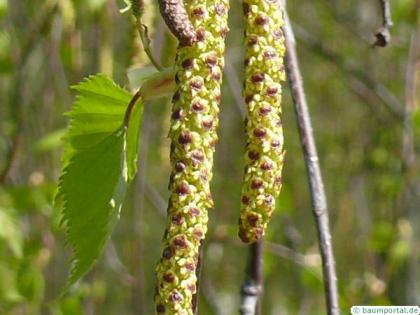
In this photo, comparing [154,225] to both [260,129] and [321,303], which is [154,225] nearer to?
[321,303]

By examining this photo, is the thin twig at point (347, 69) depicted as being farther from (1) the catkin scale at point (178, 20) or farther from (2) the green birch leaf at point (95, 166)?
(1) the catkin scale at point (178, 20)

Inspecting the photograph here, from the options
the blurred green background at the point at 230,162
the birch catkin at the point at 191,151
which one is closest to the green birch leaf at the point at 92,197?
the blurred green background at the point at 230,162

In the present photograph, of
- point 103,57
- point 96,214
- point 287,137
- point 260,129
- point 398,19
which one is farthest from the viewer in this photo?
point 287,137

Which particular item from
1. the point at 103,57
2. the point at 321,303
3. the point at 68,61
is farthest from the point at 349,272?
the point at 103,57

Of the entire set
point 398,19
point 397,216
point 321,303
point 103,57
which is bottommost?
point 321,303

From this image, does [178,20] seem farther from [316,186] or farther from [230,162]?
[230,162]

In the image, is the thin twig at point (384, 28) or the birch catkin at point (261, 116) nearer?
the birch catkin at point (261, 116)

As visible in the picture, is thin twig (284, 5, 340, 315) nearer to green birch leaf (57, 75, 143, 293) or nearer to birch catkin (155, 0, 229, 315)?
green birch leaf (57, 75, 143, 293)
